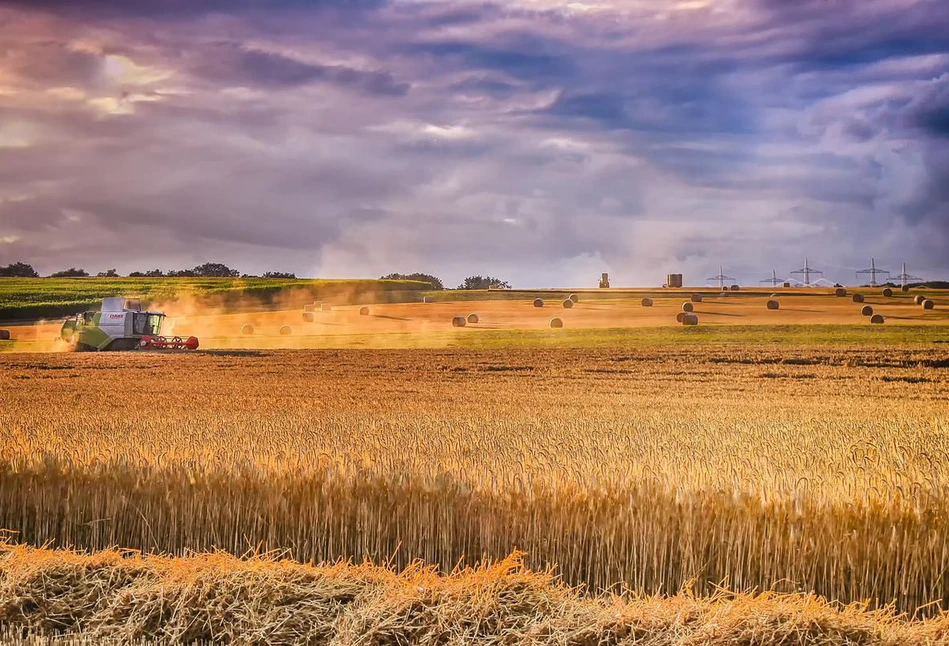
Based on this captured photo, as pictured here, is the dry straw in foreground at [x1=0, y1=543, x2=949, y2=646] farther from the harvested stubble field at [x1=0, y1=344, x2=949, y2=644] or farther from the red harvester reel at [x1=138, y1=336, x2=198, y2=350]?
the red harvester reel at [x1=138, y1=336, x2=198, y2=350]

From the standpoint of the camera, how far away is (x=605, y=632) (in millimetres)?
4832

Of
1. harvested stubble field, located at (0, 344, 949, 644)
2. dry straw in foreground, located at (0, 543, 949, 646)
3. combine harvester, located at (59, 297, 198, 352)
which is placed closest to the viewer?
dry straw in foreground, located at (0, 543, 949, 646)

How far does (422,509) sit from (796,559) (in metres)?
2.61

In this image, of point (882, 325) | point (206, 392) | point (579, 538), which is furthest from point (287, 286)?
point (579, 538)

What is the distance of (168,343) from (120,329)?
3.78 feet

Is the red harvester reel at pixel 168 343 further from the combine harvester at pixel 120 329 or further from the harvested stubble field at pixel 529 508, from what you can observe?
the harvested stubble field at pixel 529 508

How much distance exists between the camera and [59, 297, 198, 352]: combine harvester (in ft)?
71.2

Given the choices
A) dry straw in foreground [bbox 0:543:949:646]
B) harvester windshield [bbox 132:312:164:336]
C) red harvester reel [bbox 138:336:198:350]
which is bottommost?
dry straw in foreground [bbox 0:543:949:646]

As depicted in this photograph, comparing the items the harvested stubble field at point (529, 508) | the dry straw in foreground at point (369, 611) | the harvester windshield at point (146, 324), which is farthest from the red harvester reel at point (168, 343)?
the dry straw in foreground at point (369, 611)

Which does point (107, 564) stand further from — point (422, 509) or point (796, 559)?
point (796, 559)

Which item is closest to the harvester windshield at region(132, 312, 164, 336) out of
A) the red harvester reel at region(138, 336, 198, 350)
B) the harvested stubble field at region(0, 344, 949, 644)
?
the red harvester reel at region(138, 336, 198, 350)

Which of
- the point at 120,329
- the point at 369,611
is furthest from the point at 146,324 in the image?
the point at 369,611

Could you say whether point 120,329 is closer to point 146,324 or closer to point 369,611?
point 146,324

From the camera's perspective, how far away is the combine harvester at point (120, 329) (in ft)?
71.2
